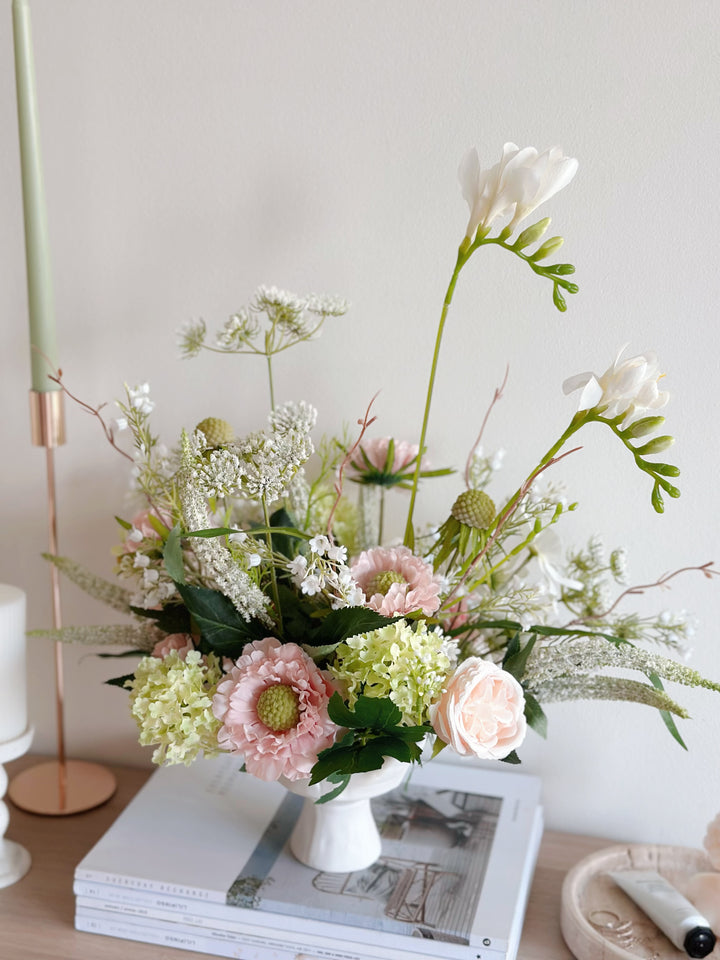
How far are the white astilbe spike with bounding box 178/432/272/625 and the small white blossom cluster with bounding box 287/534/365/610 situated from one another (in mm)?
40

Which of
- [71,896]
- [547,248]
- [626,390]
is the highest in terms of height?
[547,248]

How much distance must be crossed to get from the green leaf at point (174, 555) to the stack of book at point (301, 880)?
302mm

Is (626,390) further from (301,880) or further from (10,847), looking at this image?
(10,847)

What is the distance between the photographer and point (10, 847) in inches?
38.4

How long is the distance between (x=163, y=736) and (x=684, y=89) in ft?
2.38

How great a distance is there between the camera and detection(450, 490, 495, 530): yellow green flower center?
806mm

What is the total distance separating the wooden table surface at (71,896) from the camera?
0.86 metres

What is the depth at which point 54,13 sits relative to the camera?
978 mm

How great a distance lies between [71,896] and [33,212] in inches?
26.1

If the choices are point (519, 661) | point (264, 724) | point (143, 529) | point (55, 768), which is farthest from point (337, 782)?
point (55, 768)

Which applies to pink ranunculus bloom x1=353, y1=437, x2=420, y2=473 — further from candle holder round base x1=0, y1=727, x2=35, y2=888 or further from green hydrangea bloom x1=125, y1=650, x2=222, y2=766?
Result: candle holder round base x1=0, y1=727, x2=35, y2=888

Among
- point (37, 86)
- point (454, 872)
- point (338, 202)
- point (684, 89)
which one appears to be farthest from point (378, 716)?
point (37, 86)

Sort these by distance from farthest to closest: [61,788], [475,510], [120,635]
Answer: [61,788] < [120,635] < [475,510]

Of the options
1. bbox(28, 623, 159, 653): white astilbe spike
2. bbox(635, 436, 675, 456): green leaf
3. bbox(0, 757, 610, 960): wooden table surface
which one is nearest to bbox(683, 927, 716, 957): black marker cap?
bbox(0, 757, 610, 960): wooden table surface
